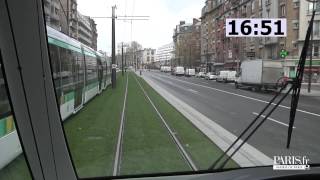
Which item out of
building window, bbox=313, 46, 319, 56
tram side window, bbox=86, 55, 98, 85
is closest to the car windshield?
building window, bbox=313, 46, 319, 56

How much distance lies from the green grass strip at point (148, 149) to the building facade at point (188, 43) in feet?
4.63

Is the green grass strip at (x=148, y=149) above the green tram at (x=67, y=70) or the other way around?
the other way around

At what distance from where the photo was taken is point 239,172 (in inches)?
137

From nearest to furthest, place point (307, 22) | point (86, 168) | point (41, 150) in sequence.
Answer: point (41, 150) → point (307, 22) → point (86, 168)

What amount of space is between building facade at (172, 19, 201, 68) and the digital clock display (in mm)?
923

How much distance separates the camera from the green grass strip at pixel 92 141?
6152 mm

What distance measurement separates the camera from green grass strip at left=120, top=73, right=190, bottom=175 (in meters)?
6.36

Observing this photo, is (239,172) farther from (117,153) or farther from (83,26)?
(117,153)

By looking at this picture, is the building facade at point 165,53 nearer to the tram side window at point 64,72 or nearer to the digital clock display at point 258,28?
the digital clock display at point 258,28

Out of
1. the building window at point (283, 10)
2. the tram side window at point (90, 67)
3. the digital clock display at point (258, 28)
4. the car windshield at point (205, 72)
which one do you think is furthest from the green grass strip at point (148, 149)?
the tram side window at point (90, 67)

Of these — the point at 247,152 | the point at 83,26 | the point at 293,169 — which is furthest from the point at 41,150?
the point at 247,152

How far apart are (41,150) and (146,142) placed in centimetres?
528

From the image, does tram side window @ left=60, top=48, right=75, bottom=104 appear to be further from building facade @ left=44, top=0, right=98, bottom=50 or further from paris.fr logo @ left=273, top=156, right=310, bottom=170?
paris.fr logo @ left=273, top=156, right=310, bottom=170

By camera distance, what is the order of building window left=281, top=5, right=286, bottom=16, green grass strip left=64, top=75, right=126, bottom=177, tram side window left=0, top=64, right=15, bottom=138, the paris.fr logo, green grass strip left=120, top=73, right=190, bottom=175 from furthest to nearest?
green grass strip left=120, top=73, right=190, bottom=175 < green grass strip left=64, top=75, right=126, bottom=177 < building window left=281, top=5, right=286, bottom=16 < tram side window left=0, top=64, right=15, bottom=138 < the paris.fr logo
